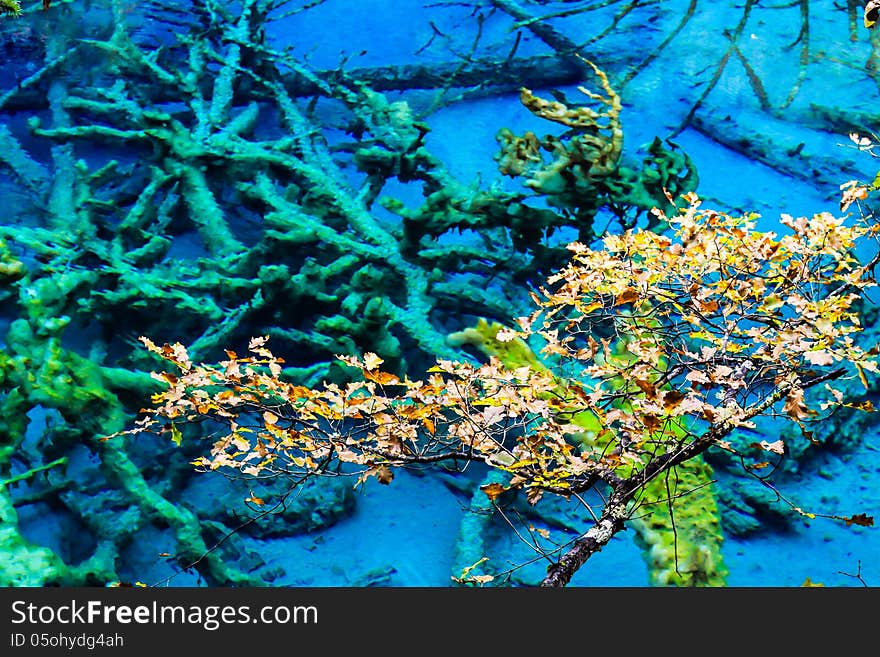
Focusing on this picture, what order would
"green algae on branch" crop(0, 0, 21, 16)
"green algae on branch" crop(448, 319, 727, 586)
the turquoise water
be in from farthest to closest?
1. "green algae on branch" crop(0, 0, 21, 16)
2. the turquoise water
3. "green algae on branch" crop(448, 319, 727, 586)

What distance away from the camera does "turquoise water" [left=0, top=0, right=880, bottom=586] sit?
265 centimetres

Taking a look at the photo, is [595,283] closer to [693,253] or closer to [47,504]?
[693,253]

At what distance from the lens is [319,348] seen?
2.97 m

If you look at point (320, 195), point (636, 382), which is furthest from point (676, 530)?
point (320, 195)

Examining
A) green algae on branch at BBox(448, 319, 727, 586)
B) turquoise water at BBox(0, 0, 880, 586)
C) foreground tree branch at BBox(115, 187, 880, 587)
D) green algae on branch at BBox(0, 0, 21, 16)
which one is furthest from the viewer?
green algae on branch at BBox(0, 0, 21, 16)

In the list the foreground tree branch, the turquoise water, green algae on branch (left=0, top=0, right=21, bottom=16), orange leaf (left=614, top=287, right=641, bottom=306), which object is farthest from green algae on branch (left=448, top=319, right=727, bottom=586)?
green algae on branch (left=0, top=0, right=21, bottom=16)

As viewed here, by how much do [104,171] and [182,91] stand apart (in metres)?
0.48

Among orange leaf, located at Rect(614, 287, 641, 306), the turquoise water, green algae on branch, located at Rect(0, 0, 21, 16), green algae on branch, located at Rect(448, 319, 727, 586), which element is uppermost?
green algae on branch, located at Rect(0, 0, 21, 16)

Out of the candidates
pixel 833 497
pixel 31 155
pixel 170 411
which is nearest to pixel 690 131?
pixel 833 497

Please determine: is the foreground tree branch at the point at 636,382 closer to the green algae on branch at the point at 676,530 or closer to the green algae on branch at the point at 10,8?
the green algae on branch at the point at 676,530

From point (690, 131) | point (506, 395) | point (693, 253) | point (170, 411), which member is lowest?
point (506, 395)

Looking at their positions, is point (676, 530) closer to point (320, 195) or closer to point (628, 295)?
point (628, 295)

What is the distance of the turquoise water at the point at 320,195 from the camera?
2.65 metres

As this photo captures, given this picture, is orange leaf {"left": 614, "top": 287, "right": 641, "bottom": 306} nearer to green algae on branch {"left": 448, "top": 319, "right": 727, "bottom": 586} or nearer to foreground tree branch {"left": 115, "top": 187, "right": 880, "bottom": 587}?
foreground tree branch {"left": 115, "top": 187, "right": 880, "bottom": 587}
